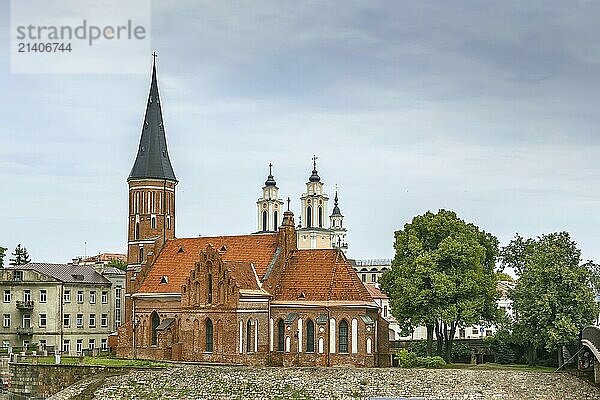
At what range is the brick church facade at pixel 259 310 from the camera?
64312 mm

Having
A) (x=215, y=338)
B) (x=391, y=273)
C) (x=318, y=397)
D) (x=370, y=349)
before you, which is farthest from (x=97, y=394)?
(x=391, y=273)

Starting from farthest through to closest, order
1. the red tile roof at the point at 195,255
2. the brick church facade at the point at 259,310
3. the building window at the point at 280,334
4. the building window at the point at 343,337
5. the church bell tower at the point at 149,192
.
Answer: the church bell tower at the point at 149,192 < the red tile roof at the point at 195,255 < the building window at the point at 280,334 < the brick church facade at the point at 259,310 < the building window at the point at 343,337

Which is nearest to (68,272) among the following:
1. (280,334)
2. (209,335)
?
(209,335)

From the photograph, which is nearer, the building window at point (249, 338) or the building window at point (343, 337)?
the building window at point (343, 337)

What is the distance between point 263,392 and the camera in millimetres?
55531

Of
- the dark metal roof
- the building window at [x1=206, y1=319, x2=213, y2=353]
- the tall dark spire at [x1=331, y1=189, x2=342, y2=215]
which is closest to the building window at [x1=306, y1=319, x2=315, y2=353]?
the building window at [x1=206, y1=319, x2=213, y2=353]

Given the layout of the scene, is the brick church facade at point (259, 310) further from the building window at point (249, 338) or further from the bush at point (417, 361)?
the bush at point (417, 361)

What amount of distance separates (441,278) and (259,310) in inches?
483

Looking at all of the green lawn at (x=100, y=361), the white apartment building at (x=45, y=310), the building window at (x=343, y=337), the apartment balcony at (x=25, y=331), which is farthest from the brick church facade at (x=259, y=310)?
the apartment balcony at (x=25, y=331)

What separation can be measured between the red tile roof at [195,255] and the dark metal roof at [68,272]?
13.7 m

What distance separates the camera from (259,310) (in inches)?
2591

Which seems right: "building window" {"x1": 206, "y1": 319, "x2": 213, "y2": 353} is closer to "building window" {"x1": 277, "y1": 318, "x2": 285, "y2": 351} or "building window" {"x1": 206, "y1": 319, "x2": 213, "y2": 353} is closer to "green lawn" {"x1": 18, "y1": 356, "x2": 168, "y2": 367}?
"green lawn" {"x1": 18, "y1": 356, "x2": 168, "y2": 367}

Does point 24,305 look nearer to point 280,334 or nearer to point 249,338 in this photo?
point 249,338

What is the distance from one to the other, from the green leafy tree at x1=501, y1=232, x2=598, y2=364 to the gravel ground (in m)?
5.94
